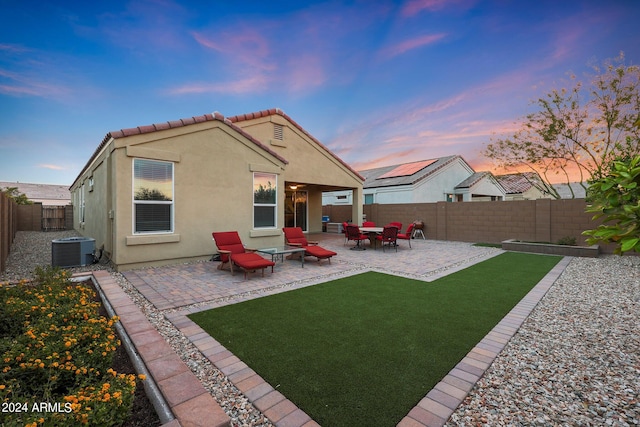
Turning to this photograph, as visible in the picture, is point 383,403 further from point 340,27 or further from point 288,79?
point 288,79

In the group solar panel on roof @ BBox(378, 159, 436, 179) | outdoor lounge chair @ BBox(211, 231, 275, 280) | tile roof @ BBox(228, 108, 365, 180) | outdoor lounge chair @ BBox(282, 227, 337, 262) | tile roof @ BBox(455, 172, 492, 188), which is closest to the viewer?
outdoor lounge chair @ BBox(211, 231, 275, 280)

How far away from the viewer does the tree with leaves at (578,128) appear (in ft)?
42.6

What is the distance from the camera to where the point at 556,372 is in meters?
3.13

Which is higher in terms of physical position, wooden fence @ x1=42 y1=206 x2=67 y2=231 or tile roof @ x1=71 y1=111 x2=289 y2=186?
tile roof @ x1=71 y1=111 x2=289 y2=186

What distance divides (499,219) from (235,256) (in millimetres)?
13178

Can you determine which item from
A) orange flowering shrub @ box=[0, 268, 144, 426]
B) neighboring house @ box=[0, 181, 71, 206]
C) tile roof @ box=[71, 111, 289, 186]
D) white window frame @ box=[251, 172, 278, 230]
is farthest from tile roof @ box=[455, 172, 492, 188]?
neighboring house @ box=[0, 181, 71, 206]

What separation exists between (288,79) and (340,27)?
3.58 metres

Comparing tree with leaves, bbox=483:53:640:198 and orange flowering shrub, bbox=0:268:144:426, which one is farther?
tree with leaves, bbox=483:53:640:198

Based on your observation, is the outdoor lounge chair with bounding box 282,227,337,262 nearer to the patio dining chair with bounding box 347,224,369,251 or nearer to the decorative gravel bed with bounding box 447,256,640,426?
the patio dining chair with bounding box 347,224,369,251

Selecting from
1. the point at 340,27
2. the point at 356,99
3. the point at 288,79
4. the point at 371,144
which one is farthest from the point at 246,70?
the point at 371,144

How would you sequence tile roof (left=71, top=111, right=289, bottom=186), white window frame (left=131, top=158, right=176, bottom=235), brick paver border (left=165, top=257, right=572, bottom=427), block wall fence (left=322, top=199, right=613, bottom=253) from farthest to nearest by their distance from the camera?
block wall fence (left=322, top=199, right=613, bottom=253) → white window frame (left=131, top=158, right=176, bottom=235) → tile roof (left=71, top=111, right=289, bottom=186) → brick paver border (left=165, top=257, right=572, bottom=427)

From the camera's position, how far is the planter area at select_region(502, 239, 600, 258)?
10609mm

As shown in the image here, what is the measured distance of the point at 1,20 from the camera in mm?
8844

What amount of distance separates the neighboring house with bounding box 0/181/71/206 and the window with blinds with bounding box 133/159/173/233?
47.0m
